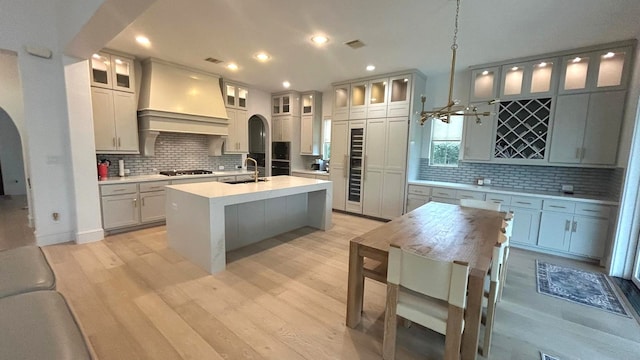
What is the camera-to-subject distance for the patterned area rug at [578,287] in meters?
2.52

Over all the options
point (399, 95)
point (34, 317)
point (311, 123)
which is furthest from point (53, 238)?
point (399, 95)

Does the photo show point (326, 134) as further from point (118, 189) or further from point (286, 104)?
point (118, 189)

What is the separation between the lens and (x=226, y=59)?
4293 millimetres

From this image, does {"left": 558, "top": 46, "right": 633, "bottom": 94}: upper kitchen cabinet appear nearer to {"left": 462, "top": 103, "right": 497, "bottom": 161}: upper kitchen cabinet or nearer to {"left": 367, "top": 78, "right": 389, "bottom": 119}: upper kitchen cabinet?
{"left": 462, "top": 103, "right": 497, "bottom": 161}: upper kitchen cabinet

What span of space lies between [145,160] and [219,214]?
2.91 metres

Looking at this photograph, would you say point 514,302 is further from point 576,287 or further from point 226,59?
point 226,59

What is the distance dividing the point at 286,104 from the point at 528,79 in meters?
4.90

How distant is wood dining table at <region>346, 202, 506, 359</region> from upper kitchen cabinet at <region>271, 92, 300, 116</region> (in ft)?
15.5

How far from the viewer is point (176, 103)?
4.57m

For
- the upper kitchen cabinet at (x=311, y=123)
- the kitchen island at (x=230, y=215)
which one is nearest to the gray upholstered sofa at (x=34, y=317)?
the kitchen island at (x=230, y=215)

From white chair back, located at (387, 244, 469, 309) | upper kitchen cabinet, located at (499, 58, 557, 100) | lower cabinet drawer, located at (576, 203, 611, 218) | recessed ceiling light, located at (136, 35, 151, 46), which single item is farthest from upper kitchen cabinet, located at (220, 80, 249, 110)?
lower cabinet drawer, located at (576, 203, 611, 218)

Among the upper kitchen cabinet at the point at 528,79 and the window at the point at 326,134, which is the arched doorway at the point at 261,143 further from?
the upper kitchen cabinet at the point at 528,79

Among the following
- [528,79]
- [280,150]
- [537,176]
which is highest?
[528,79]

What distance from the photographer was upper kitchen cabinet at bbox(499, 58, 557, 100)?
12.3ft
